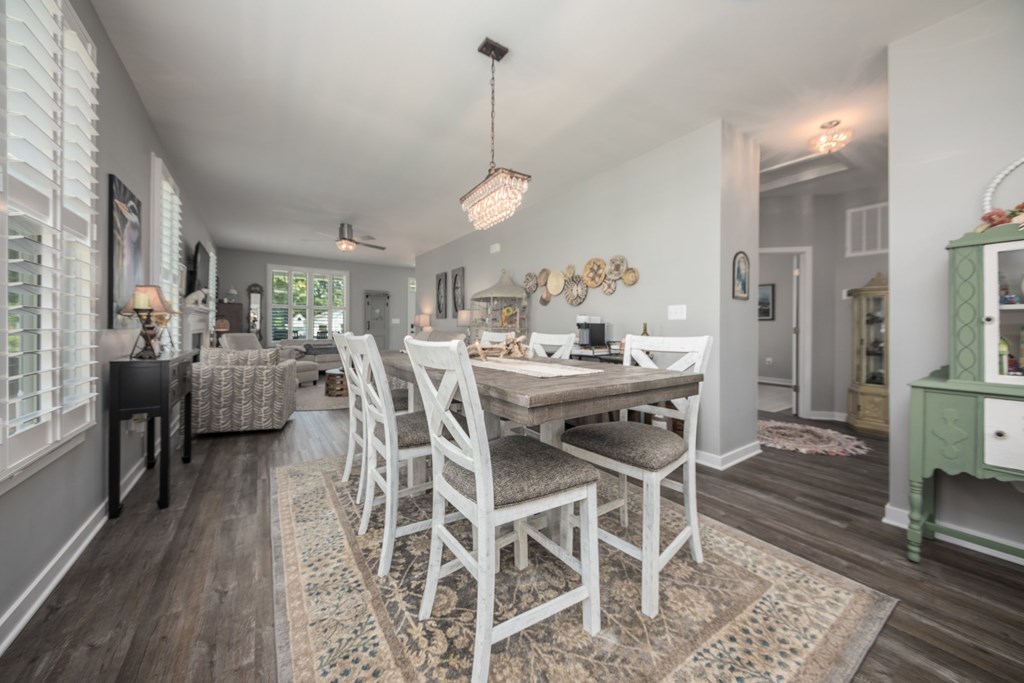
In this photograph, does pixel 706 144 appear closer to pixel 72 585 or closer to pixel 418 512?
pixel 418 512

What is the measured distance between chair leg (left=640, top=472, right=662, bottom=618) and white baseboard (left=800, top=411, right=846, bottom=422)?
4.42 m

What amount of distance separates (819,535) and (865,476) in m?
1.25

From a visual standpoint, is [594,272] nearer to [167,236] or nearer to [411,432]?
[411,432]

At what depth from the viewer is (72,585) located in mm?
1526

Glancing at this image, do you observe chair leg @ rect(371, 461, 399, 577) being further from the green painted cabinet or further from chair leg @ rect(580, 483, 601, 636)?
the green painted cabinet

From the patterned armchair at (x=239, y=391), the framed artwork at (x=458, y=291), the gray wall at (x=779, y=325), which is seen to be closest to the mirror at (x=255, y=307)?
the framed artwork at (x=458, y=291)

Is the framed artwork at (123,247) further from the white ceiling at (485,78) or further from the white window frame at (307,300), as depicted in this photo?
the white window frame at (307,300)

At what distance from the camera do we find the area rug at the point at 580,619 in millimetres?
1167

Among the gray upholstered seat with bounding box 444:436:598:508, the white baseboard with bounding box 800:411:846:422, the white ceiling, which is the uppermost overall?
the white ceiling

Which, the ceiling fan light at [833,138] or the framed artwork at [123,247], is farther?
the ceiling fan light at [833,138]

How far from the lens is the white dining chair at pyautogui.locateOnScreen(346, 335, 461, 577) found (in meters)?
1.62

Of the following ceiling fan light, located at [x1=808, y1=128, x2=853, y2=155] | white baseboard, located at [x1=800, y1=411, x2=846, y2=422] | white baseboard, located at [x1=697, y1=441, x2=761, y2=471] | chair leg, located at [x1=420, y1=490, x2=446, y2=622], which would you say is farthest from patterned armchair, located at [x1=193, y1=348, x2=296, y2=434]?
white baseboard, located at [x1=800, y1=411, x2=846, y2=422]

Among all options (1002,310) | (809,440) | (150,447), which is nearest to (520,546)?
(1002,310)

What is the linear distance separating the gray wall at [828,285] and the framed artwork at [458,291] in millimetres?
4528
